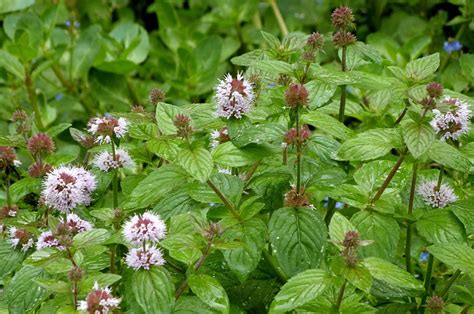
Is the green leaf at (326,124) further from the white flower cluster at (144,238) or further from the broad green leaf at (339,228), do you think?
the white flower cluster at (144,238)

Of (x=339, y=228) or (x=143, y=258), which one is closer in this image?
(x=143, y=258)

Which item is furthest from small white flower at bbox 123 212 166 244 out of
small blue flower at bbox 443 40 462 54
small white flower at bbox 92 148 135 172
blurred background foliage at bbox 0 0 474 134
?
small blue flower at bbox 443 40 462 54

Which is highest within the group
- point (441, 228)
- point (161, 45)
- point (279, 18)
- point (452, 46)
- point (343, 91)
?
point (343, 91)

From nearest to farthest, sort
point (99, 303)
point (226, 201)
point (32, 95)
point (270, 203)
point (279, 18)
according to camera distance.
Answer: point (99, 303), point (226, 201), point (270, 203), point (32, 95), point (279, 18)

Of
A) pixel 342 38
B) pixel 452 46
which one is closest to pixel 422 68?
pixel 342 38

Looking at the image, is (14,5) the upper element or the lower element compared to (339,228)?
lower

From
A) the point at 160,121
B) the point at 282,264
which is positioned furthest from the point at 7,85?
the point at 282,264

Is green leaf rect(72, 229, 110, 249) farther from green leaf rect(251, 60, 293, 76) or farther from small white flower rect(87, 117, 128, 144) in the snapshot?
green leaf rect(251, 60, 293, 76)

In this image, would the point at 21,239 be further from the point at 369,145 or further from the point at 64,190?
the point at 369,145
